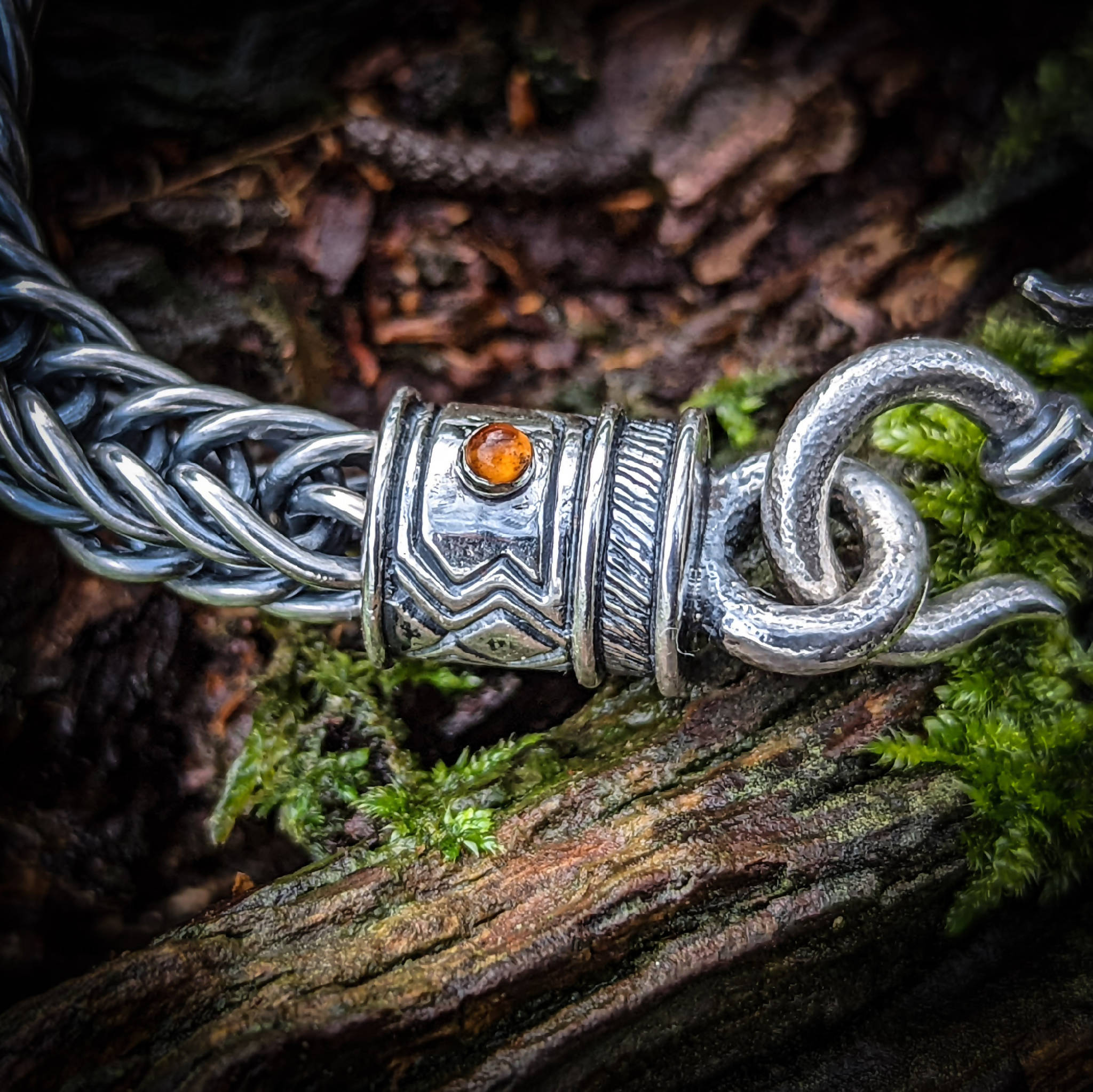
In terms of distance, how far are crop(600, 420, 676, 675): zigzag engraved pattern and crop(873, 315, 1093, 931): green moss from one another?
0.38m

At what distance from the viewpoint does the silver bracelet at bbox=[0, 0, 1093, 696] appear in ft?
3.75

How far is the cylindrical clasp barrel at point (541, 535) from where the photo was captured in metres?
1.15

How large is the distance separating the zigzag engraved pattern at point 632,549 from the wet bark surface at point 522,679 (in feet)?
0.74

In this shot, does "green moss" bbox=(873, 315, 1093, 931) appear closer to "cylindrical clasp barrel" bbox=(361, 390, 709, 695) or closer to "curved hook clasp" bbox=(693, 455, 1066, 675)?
"curved hook clasp" bbox=(693, 455, 1066, 675)

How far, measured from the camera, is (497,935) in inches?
43.2

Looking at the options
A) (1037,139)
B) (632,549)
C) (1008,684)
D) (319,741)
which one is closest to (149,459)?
(319,741)

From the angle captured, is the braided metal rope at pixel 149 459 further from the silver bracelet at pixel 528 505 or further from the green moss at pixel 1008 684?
the green moss at pixel 1008 684

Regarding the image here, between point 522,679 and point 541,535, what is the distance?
388mm

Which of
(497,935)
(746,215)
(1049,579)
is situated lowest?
(497,935)

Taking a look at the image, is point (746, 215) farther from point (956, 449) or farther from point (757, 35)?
point (956, 449)

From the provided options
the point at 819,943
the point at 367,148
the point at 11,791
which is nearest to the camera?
the point at 819,943

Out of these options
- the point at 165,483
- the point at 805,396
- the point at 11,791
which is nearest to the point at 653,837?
the point at 805,396

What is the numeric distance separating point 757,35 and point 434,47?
0.53m

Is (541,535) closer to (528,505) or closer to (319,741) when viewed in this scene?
(528,505)
